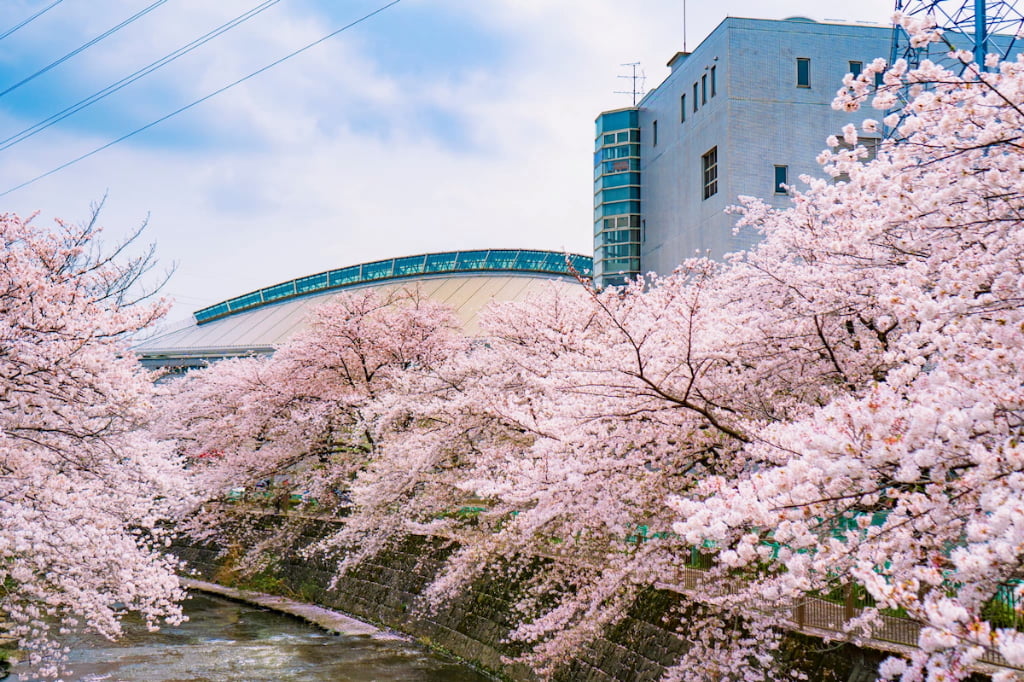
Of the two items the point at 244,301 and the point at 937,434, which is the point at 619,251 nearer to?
the point at 244,301

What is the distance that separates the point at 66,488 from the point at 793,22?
112 ft

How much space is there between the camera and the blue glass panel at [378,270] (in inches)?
2603

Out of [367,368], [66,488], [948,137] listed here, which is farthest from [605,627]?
[367,368]

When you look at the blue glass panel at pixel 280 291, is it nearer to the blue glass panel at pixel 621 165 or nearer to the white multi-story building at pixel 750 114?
the blue glass panel at pixel 621 165

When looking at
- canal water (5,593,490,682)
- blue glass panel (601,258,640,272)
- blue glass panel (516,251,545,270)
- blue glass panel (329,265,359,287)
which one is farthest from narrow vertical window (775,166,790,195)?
blue glass panel (329,265,359,287)

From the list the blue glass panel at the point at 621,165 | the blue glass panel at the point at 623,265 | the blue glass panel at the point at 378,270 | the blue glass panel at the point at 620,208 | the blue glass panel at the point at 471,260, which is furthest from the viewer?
the blue glass panel at the point at 378,270

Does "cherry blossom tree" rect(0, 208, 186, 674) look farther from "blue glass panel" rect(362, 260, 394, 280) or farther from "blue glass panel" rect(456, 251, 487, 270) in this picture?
"blue glass panel" rect(362, 260, 394, 280)

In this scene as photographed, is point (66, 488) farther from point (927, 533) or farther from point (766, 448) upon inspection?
point (927, 533)

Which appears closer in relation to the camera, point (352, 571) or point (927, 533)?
point (927, 533)

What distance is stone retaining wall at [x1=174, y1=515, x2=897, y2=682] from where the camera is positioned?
13328 millimetres

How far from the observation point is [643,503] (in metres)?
14.0

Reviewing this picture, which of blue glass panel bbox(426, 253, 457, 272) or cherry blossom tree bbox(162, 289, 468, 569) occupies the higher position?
blue glass panel bbox(426, 253, 457, 272)

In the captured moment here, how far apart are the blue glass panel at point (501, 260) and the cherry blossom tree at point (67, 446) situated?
141ft

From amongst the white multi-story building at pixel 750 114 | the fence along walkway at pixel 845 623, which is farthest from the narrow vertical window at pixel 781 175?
the fence along walkway at pixel 845 623
